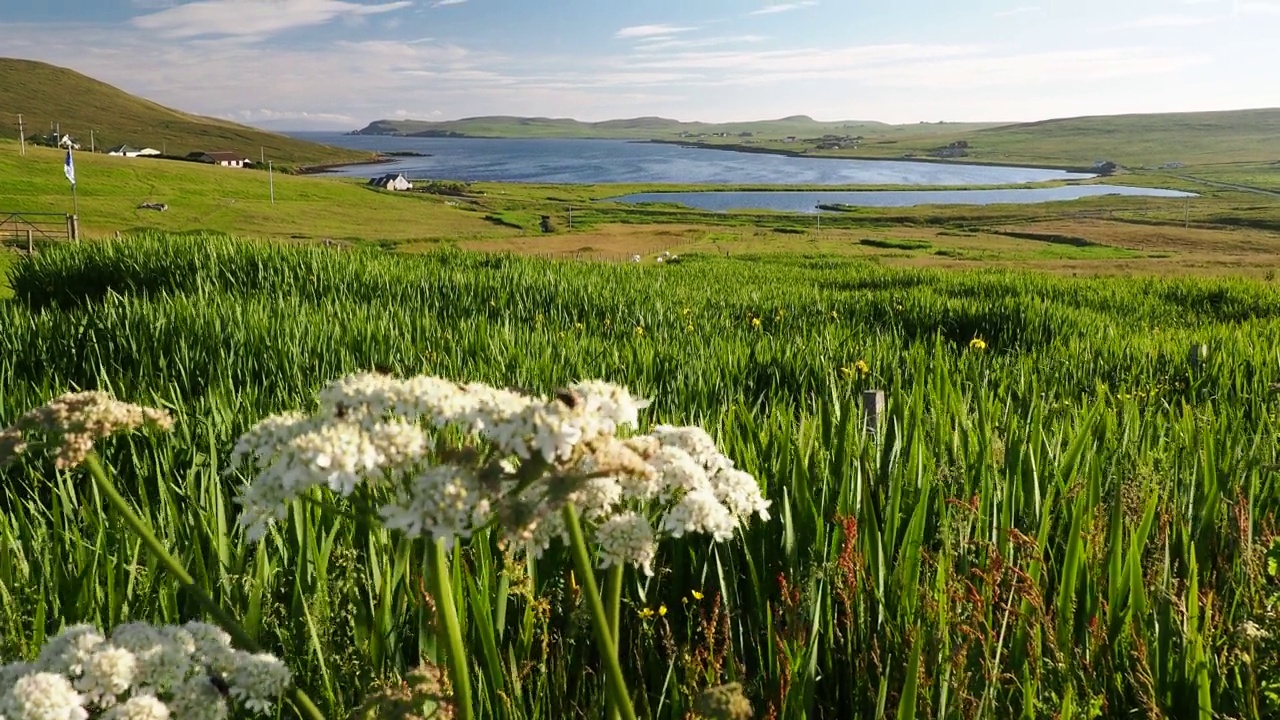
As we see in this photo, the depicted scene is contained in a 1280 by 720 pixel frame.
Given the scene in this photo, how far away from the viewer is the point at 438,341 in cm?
679

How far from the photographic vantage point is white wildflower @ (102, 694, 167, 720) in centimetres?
115

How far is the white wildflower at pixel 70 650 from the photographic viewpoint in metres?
1.22

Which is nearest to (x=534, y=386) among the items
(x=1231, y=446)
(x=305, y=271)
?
(x=1231, y=446)

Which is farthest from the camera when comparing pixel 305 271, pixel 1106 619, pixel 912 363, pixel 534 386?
pixel 305 271

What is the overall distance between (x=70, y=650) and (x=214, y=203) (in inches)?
3487

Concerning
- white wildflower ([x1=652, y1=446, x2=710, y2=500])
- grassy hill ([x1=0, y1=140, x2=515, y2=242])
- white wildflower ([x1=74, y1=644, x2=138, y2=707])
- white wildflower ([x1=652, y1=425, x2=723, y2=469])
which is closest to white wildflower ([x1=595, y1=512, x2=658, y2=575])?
white wildflower ([x1=652, y1=446, x2=710, y2=500])

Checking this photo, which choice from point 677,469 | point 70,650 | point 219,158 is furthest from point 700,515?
point 219,158

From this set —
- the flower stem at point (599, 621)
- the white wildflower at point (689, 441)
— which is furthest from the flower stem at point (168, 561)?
the white wildflower at point (689, 441)

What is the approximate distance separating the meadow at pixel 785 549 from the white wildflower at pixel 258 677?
1.91 ft

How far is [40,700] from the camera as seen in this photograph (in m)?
1.12

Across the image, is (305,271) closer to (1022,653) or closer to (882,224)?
(1022,653)

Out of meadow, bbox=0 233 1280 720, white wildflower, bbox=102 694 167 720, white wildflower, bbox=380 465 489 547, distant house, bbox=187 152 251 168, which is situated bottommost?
meadow, bbox=0 233 1280 720

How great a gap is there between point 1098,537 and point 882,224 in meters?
98.6

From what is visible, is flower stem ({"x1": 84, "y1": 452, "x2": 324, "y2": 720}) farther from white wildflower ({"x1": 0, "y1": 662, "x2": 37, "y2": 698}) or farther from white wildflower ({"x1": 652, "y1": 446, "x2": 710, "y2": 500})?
white wildflower ({"x1": 652, "y1": 446, "x2": 710, "y2": 500})
